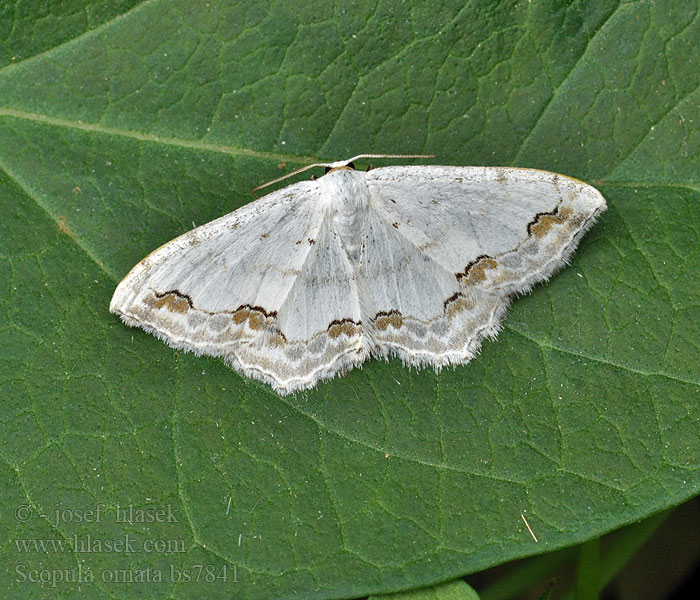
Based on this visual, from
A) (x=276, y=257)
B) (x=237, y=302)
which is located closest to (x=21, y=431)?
(x=237, y=302)

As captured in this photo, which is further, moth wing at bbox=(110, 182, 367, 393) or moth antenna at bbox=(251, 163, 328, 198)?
moth antenna at bbox=(251, 163, 328, 198)

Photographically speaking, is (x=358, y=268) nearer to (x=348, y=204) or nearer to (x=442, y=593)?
(x=348, y=204)

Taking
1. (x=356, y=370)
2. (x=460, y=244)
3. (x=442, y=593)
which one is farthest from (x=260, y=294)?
(x=442, y=593)

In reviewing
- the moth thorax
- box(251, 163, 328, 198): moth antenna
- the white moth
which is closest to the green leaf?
the white moth

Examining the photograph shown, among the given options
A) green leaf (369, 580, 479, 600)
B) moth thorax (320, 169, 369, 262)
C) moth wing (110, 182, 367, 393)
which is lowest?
green leaf (369, 580, 479, 600)

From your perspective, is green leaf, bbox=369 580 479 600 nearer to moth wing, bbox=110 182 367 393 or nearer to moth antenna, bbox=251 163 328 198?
moth wing, bbox=110 182 367 393

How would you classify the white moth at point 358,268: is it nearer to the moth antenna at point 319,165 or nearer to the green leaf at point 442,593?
the moth antenna at point 319,165

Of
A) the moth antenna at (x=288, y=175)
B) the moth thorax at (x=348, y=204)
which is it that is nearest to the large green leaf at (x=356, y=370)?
the moth antenna at (x=288, y=175)
